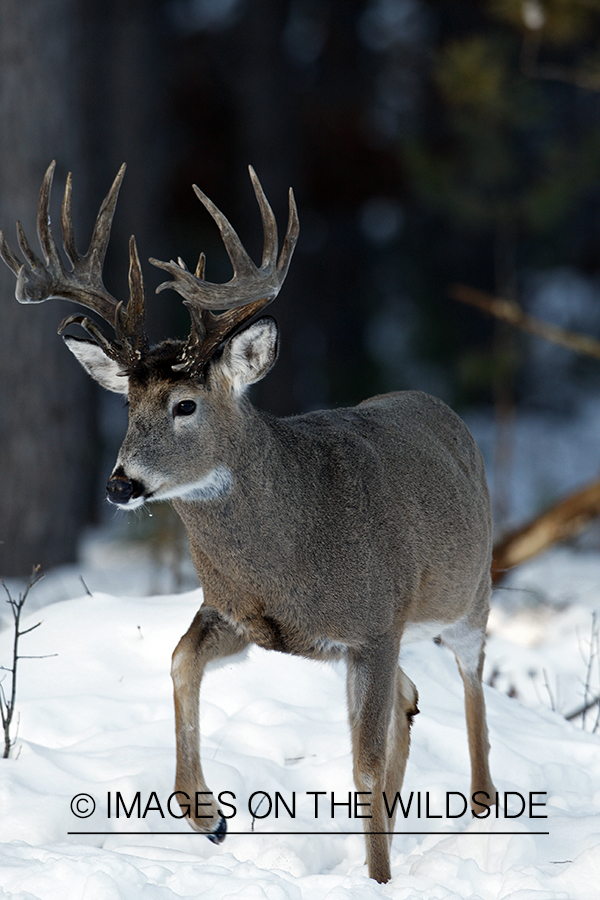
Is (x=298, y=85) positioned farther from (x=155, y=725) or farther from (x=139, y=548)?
(x=155, y=725)

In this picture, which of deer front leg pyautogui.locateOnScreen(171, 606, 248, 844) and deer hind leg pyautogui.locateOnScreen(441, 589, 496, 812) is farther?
deer hind leg pyautogui.locateOnScreen(441, 589, 496, 812)

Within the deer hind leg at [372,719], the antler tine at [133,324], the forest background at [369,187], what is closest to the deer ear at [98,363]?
the antler tine at [133,324]

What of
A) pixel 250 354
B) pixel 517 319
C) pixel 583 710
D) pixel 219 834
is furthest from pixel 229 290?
pixel 517 319

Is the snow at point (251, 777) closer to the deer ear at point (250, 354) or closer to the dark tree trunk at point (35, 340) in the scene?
the deer ear at point (250, 354)

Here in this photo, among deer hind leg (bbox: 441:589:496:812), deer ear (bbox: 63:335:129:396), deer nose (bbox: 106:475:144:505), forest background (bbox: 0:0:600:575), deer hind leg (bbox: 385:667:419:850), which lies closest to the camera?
deer nose (bbox: 106:475:144:505)

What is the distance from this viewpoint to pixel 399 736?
4.04m

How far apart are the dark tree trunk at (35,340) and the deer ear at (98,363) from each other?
514 cm

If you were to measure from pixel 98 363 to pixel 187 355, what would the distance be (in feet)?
1.49

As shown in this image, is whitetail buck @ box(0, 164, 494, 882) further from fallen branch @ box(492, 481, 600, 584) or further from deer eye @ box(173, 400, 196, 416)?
fallen branch @ box(492, 481, 600, 584)

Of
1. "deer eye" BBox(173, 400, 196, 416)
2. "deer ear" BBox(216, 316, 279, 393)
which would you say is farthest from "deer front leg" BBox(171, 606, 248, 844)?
"deer ear" BBox(216, 316, 279, 393)

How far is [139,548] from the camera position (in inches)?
336

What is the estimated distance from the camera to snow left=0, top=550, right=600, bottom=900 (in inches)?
121

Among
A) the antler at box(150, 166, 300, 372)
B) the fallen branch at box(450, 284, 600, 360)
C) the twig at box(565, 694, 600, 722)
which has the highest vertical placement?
the antler at box(150, 166, 300, 372)

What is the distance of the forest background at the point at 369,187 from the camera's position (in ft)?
37.7
